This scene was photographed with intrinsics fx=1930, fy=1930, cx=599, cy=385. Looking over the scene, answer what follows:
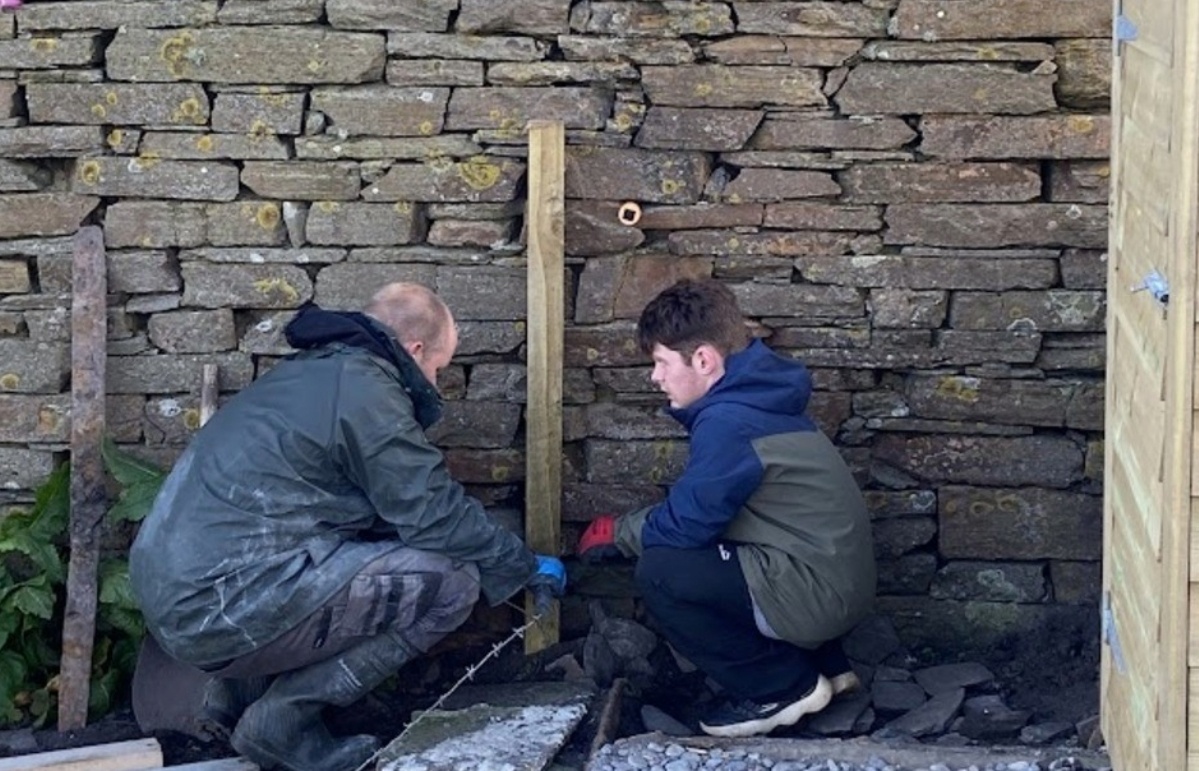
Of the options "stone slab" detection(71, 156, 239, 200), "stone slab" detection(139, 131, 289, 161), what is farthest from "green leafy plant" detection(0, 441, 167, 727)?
"stone slab" detection(139, 131, 289, 161)

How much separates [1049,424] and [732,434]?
1.16m

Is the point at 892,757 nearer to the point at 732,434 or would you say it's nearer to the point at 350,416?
the point at 732,434

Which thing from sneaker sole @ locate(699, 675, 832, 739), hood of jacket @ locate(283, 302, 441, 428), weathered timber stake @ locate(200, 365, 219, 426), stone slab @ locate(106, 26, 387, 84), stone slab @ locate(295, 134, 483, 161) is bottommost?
sneaker sole @ locate(699, 675, 832, 739)

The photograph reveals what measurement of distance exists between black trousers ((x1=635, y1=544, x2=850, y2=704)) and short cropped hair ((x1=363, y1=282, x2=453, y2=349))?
33.6 inches

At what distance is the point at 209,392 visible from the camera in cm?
585

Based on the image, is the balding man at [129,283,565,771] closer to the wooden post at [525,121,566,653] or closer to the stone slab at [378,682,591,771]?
the stone slab at [378,682,591,771]

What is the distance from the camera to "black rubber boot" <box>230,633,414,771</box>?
17.2 ft

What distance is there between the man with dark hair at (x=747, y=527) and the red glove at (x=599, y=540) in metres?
0.23

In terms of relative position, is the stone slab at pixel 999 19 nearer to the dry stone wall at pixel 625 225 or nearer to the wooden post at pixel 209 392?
the dry stone wall at pixel 625 225

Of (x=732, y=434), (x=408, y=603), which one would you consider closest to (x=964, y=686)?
(x=732, y=434)

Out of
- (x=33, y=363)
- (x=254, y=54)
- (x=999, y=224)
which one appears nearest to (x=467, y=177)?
(x=254, y=54)

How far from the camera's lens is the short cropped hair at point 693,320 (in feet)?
17.4

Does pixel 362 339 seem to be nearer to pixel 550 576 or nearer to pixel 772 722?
pixel 550 576

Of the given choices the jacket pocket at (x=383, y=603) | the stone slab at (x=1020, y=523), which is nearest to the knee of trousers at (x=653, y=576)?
the jacket pocket at (x=383, y=603)
